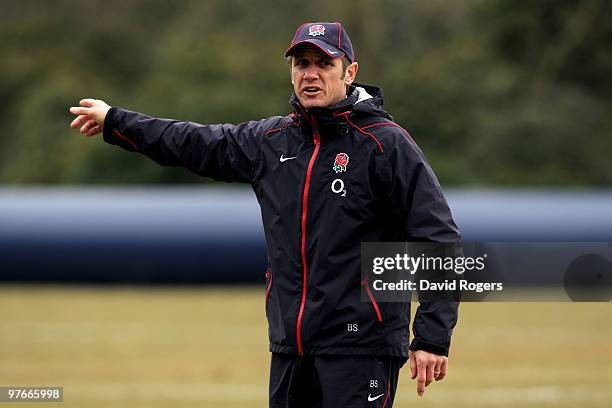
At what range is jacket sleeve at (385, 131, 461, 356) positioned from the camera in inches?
176

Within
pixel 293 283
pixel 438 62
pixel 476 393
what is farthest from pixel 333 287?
pixel 438 62

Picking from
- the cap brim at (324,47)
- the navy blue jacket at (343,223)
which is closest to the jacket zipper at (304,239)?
the navy blue jacket at (343,223)

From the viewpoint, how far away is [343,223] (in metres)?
4.55

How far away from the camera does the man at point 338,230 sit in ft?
14.8

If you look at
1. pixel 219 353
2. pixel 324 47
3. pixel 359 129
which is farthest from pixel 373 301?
pixel 219 353

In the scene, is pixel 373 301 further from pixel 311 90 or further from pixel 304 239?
pixel 311 90

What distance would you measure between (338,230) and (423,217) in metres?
0.31

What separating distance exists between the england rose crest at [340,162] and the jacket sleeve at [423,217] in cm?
15

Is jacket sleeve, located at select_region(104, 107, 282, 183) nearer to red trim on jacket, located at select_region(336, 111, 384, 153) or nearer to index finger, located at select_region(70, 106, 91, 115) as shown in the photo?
index finger, located at select_region(70, 106, 91, 115)

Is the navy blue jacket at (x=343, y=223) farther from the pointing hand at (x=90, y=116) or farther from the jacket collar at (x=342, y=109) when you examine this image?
the pointing hand at (x=90, y=116)

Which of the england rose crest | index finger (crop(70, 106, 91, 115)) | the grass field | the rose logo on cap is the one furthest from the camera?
the grass field

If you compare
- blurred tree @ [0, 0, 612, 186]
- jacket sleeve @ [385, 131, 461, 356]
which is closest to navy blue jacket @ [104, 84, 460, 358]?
jacket sleeve @ [385, 131, 461, 356]

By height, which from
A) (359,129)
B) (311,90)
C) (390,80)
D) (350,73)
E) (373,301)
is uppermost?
(390,80)

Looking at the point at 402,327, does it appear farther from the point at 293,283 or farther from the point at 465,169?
the point at 465,169
